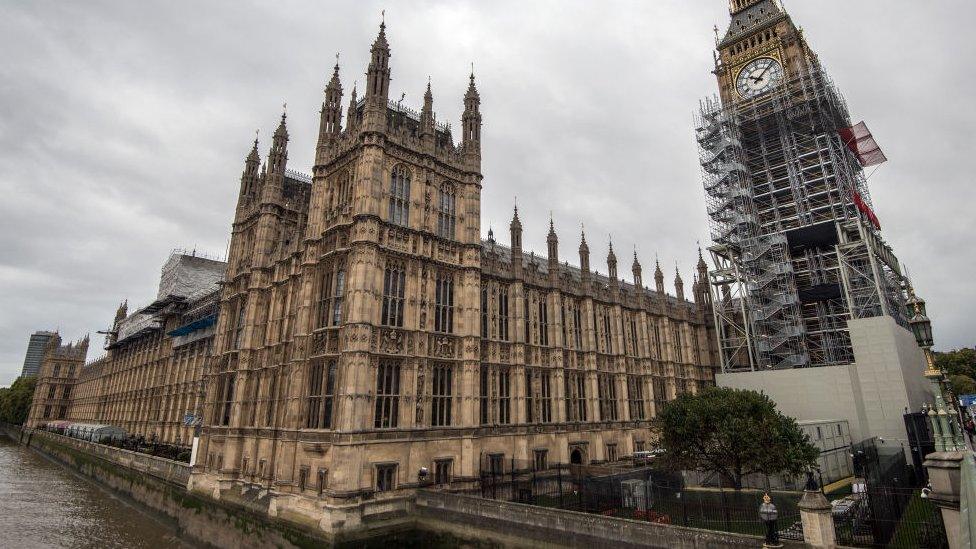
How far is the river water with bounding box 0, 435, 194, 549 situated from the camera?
32.4 meters

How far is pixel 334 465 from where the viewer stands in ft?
86.2

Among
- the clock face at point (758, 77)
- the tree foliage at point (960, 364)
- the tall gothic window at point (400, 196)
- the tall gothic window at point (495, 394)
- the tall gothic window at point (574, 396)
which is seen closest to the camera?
the tall gothic window at point (400, 196)

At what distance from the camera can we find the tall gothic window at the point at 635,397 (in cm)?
4694

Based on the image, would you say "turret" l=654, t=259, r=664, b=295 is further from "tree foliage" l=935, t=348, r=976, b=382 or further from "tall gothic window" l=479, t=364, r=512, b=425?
"tree foliage" l=935, t=348, r=976, b=382

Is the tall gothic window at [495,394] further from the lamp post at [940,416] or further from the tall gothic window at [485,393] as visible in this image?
the lamp post at [940,416]

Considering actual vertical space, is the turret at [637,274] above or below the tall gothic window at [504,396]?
above

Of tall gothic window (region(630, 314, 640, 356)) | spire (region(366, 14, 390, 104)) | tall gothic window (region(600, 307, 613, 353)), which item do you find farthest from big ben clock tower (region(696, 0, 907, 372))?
spire (region(366, 14, 390, 104))

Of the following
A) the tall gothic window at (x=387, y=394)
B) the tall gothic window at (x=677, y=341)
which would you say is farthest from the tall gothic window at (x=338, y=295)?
the tall gothic window at (x=677, y=341)

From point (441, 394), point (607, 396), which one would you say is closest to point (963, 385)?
point (607, 396)

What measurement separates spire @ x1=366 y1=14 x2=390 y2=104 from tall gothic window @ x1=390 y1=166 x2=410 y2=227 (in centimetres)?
463

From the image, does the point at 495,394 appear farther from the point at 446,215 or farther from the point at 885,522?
the point at 885,522

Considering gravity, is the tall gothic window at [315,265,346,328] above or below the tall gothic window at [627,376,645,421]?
above

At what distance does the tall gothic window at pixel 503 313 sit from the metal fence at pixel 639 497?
9.00 meters

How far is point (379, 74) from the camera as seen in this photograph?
33906 millimetres
